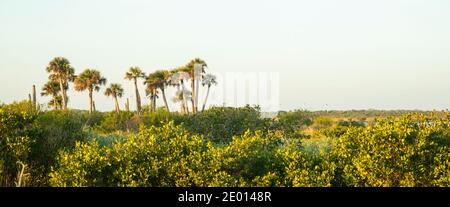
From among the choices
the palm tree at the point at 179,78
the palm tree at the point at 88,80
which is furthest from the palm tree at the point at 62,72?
the palm tree at the point at 179,78

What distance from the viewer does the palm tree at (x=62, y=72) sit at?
75.9 m

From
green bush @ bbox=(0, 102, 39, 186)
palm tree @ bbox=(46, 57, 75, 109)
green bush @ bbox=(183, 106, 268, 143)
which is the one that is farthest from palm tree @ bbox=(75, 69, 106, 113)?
green bush @ bbox=(0, 102, 39, 186)

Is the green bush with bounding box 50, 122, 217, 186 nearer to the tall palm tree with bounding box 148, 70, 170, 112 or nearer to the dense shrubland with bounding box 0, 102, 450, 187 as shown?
the dense shrubland with bounding box 0, 102, 450, 187

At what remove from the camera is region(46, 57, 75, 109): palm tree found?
249 feet

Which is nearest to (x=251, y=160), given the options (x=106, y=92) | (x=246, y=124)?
(x=246, y=124)

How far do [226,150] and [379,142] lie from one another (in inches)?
188

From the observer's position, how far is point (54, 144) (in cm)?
2309

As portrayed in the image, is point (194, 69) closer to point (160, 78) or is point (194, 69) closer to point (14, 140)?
point (160, 78)

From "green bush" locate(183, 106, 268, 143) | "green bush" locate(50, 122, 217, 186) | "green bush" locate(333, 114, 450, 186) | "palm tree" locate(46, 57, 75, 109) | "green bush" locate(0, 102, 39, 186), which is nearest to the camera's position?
"green bush" locate(333, 114, 450, 186)

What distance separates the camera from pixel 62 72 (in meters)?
77.0

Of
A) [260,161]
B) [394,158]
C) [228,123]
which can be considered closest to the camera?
[394,158]

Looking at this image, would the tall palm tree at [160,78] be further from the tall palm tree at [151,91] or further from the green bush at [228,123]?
the green bush at [228,123]

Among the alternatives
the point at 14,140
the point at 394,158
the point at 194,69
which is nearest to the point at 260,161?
the point at 394,158
